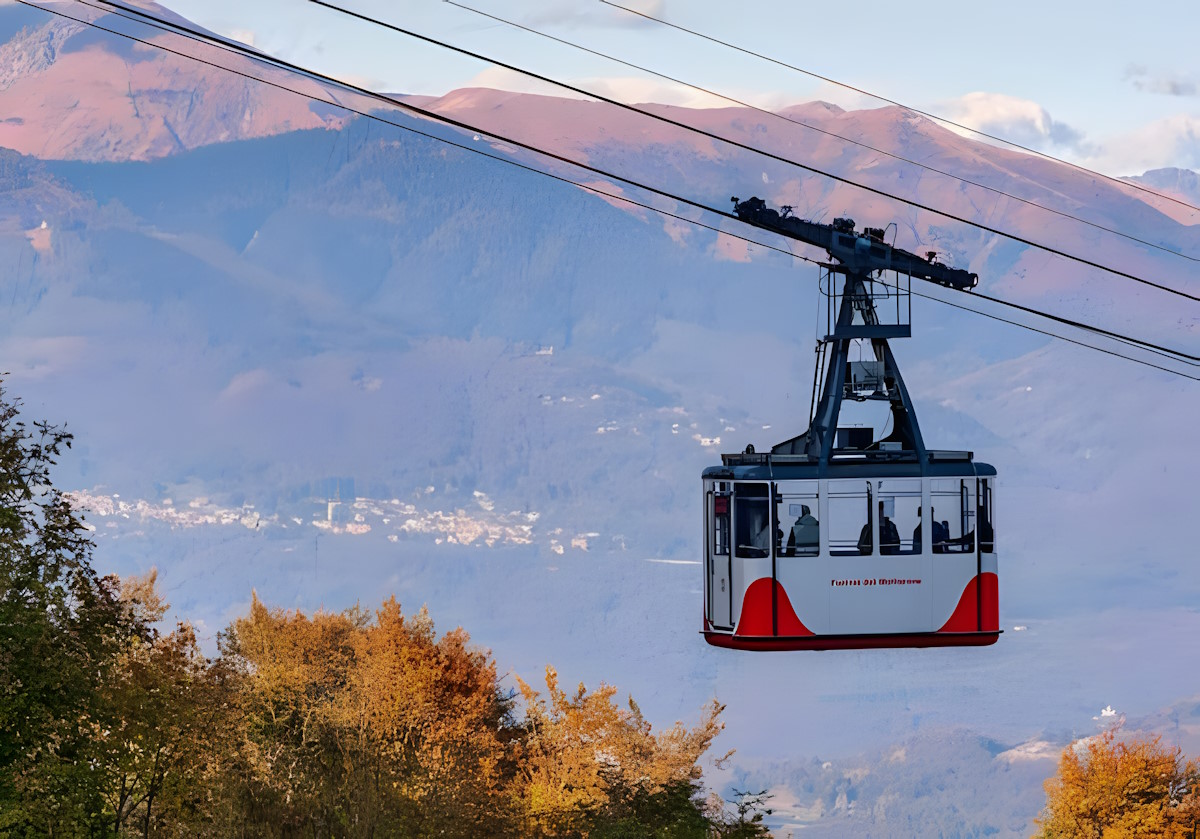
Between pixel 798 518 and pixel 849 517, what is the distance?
111cm

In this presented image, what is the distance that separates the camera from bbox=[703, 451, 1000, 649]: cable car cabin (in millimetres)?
33719

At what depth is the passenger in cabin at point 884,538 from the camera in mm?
33938

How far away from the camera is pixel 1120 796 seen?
11475 centimetres

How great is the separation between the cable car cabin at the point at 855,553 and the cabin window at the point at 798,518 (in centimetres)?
2

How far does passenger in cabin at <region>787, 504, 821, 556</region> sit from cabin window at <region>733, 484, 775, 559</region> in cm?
50

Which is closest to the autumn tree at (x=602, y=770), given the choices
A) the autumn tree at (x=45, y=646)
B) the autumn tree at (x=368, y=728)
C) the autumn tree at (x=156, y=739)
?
the autumn tree at (x=368, y=728)

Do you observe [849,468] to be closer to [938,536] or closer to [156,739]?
[938,536]

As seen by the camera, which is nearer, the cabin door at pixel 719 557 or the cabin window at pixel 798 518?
the cabin window at pixel 798 518

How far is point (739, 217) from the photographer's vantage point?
116ft

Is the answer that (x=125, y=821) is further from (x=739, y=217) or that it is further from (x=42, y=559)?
(x=739, y=217)

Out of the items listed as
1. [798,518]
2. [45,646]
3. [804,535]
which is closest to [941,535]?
[804,535]

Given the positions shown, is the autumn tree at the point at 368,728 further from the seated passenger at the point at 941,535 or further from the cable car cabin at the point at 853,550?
the seated passenger at the point at 941,535

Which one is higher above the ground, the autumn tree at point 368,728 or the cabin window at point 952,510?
the cabin window at point 952,510

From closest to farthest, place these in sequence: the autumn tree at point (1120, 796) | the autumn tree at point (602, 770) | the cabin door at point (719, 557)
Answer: the cabin door at point (719, 557) → the autumn tree at point (602, 770) → the autumn tree at point (1120, 796)
